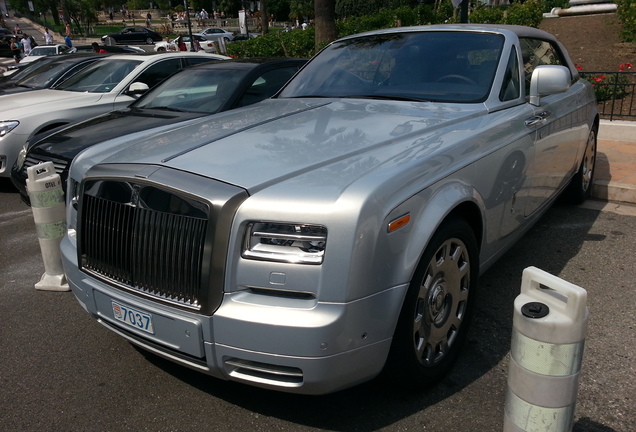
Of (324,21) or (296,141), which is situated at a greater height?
(324,21)

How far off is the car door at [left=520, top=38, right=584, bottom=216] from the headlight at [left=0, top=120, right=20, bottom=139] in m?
6.15

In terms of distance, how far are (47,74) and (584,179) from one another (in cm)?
866

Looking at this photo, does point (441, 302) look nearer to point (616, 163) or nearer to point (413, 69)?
point (413, 69)

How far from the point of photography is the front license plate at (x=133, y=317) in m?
2.64

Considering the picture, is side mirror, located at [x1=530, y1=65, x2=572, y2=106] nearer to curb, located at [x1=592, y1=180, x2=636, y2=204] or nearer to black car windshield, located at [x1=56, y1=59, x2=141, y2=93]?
curb, located at [x1=592, y1=180, x2=636, y2=204]

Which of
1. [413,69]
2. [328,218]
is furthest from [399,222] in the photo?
[413,69]

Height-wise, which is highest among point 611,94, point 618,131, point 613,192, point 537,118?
point 537,118

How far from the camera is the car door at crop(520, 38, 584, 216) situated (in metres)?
3.96

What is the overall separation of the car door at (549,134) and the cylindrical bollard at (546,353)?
6.44ft

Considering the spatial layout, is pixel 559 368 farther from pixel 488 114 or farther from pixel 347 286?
pixel 488 114

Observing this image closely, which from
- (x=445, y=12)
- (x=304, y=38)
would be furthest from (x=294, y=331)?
(x=445, y=12)

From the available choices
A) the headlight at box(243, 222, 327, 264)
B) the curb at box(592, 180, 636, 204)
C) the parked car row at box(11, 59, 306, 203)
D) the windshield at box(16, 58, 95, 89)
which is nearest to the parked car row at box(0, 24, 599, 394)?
the headlight at box(243, 222, 327, 264)

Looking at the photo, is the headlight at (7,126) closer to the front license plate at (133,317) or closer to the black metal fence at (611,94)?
the front license plate at (133,317)

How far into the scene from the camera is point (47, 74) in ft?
32.8
